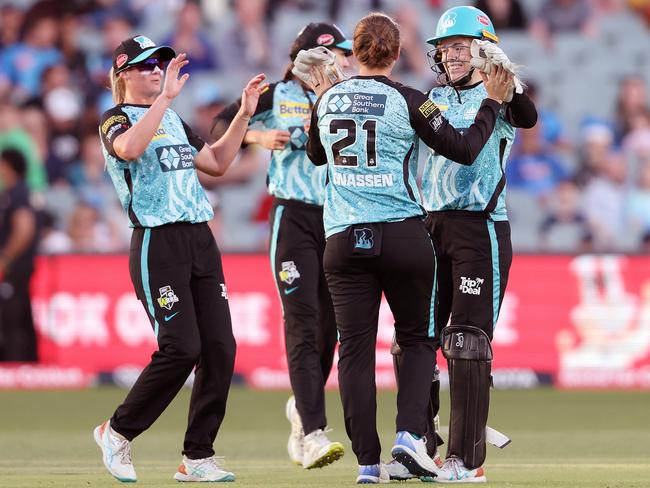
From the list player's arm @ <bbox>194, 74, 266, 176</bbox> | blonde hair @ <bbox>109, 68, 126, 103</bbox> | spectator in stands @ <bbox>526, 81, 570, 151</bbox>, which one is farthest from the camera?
spectator in stands @ <bbox>526, 81, 570, 151</bbox>

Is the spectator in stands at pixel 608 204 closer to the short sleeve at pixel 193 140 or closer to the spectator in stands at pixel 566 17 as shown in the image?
the spectator in stands at pixel 566 17

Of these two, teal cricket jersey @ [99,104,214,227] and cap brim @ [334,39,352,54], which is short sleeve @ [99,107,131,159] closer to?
teal cricket jersey @ [99,104,214,227]

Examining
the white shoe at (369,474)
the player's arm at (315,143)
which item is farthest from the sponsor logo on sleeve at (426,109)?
the white shoe at (369,474)

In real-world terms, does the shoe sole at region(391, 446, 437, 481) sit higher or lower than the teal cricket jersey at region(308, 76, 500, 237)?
lower

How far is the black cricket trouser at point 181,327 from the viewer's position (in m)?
7.07

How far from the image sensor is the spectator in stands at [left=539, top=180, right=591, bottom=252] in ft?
54.6

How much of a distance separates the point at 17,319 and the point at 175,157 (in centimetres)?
787

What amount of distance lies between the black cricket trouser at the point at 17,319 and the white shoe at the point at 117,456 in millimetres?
7738

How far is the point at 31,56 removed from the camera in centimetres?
1839

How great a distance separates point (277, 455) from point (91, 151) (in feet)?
30.0

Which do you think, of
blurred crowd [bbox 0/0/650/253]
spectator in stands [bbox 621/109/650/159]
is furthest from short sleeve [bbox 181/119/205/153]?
spectator in stands [bbox 621/109/650/159]

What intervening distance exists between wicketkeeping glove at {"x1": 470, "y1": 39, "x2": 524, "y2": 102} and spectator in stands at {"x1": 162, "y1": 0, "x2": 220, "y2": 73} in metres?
12.0

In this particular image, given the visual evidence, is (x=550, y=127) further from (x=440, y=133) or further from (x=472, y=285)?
(x=440, y=133)

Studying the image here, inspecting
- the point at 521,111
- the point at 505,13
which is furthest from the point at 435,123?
the point at 505,13
